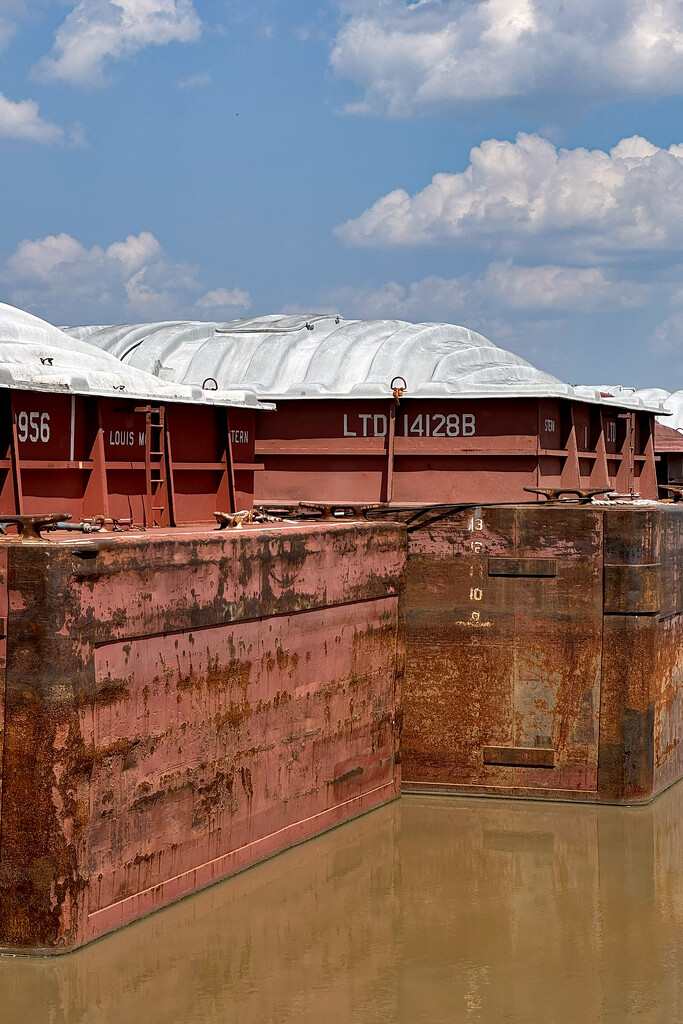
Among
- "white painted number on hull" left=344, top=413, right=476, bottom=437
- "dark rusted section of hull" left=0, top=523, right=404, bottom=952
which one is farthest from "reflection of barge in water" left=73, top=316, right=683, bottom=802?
"white painted number on hull" left=344, top=413, right=476, bottom=437

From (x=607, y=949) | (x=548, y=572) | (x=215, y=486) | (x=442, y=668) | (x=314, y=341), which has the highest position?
(x=314, y=341)

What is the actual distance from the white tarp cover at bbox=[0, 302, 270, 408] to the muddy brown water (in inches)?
239

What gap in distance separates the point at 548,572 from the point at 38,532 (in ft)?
25.7

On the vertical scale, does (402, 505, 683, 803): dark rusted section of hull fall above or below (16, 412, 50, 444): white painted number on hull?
below

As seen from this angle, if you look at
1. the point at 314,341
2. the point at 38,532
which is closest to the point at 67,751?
the point at 38,532

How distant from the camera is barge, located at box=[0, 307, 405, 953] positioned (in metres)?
11.7

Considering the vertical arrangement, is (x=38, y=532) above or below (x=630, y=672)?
above

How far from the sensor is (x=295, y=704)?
610 inches

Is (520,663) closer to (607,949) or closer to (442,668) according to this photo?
(442,668)

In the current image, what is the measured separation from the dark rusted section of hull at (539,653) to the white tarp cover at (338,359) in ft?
12.6

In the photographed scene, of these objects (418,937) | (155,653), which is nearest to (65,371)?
(155,653)

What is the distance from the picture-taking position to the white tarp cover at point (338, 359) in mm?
21859

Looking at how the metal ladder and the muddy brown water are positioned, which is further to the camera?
the metal ladder

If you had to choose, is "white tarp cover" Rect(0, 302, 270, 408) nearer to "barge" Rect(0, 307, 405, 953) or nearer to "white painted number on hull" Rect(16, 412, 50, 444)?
"barge" Rect(0, 307, 405, 953)
